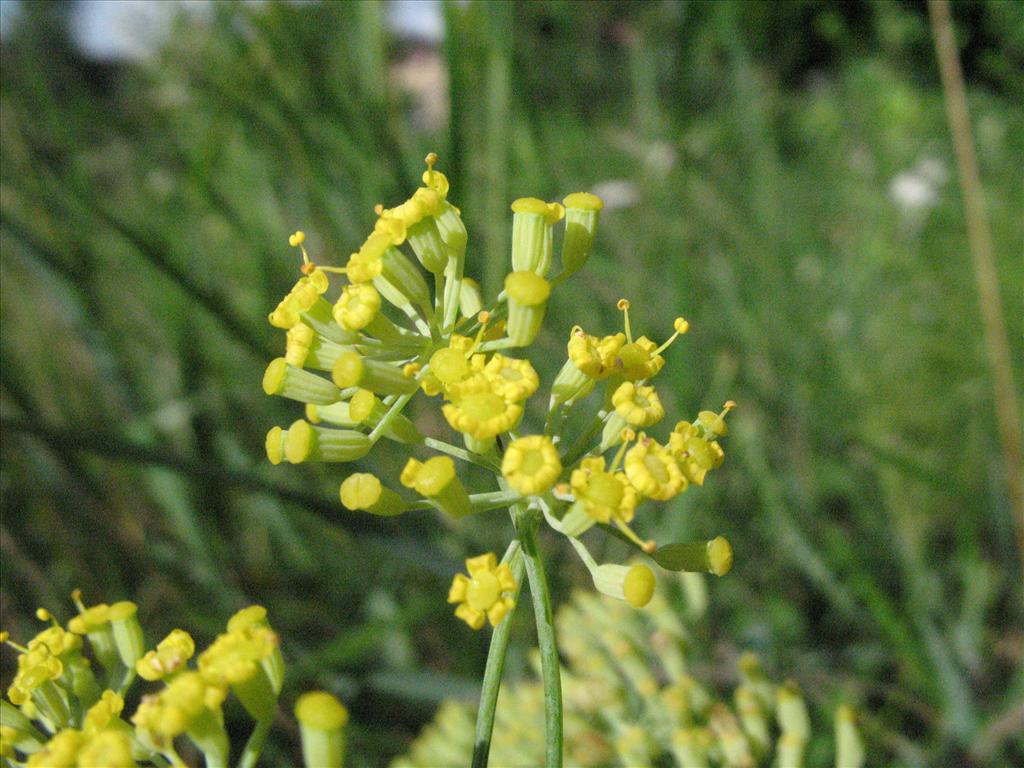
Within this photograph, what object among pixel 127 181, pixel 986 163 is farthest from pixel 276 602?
pixel 986 163

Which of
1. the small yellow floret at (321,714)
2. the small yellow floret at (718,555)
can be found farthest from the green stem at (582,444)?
the small yellow floret at (321,714)

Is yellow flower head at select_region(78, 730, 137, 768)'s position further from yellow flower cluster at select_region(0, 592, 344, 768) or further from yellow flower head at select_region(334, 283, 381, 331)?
yellow flower head at select_region(334, 283, 381, 331)

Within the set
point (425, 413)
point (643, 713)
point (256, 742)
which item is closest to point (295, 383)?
point (256, 742)

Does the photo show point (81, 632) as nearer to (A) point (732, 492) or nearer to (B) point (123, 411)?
(B) point (123, 411)

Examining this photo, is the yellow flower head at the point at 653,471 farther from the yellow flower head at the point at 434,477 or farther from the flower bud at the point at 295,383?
the flower bud at the point at 295,383

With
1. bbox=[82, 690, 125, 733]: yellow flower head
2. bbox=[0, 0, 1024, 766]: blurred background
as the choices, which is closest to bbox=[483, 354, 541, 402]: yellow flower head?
bbox=[82, 690, 125, 733]: yellow flower head
